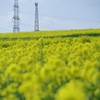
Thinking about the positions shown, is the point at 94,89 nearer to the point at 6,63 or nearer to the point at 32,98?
the point at 32,98

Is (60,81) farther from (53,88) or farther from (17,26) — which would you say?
(17,26)

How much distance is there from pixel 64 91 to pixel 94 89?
1.79 metres

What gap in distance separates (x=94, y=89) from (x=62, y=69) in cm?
48

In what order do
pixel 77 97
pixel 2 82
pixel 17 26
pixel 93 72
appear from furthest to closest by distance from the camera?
pixel 17 26, pixel 2 82, pixel 93 72, pixel 77 97

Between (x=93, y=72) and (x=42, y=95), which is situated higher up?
(x=93, y=72)

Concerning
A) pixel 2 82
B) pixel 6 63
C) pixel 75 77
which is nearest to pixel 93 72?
pixel 75 77

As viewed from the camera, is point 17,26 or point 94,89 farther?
point 17,26

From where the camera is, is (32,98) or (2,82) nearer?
(32,98)

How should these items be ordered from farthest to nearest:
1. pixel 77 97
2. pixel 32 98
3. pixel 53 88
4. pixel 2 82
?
pixel 2 82, pixel 53 88, pixel 32 98, pixel 77 97

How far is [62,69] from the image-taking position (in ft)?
14.1

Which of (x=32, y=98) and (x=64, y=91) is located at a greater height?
(x=64, y=91)

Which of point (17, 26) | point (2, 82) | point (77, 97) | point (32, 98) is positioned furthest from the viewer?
point (17, 26)

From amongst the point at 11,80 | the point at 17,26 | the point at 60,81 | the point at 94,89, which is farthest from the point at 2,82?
the point at 17,26

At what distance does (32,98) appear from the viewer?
11.2 feet
